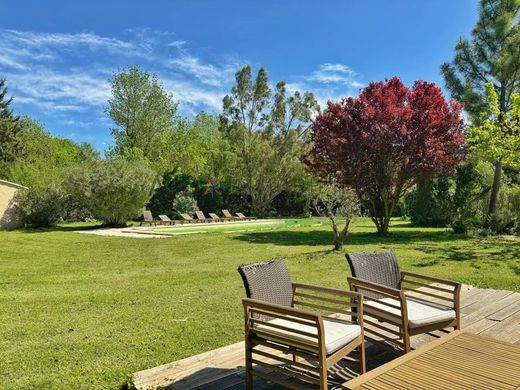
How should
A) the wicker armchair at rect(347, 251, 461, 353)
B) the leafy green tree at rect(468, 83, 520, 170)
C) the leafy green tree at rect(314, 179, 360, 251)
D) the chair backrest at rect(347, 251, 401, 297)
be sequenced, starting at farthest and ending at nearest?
the leafy green tree at rect(468, 83, 520, 170), the leafy green tree at rect(314, 179, 360, 251), the chair backrest at rect(347, 251, 401, 297), the wicker armchair at rect(347, 251, 461, 353)

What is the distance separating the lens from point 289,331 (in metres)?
Result: 2.64

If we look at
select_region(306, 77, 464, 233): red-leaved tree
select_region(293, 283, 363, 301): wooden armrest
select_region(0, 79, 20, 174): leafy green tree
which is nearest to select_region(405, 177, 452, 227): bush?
select_region(306, 77, 464, 233): red-leaved tree

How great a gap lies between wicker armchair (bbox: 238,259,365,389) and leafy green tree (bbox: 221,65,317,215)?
2671 centimetres

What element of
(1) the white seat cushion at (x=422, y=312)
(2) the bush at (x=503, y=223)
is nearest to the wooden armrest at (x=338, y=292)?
(1) the white seat cushion at (x=422, y=312)

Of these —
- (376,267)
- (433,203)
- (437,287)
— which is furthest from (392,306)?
(433,203)

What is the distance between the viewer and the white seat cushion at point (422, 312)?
126 inches

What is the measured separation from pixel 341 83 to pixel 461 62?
5979 mm

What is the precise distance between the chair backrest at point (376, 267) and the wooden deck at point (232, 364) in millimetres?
593

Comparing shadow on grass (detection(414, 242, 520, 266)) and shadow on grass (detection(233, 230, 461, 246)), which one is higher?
shadow on grass (detection(233, 230, 461, 246))

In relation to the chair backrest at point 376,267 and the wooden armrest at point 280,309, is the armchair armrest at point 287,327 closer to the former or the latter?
the wooden armrest at point 280,309

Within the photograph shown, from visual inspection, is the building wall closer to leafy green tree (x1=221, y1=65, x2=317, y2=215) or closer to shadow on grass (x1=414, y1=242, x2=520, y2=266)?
shadow on grass (x1=414, y1=242, x2=520, y2=266)

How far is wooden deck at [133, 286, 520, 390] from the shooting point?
3002 mm

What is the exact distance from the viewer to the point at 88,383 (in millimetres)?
3213

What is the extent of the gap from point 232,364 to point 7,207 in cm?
1689
